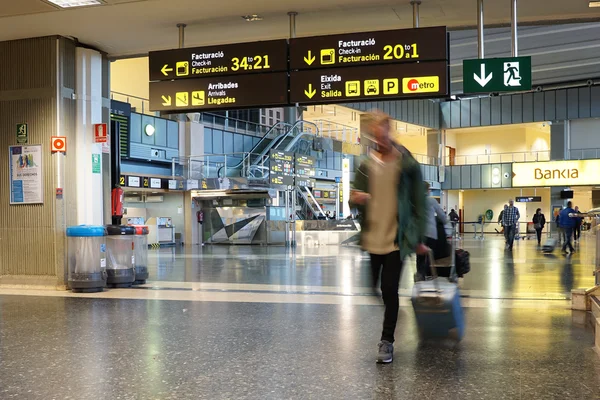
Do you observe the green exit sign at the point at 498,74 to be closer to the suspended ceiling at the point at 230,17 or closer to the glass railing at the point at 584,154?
the suspended ceiling at the point at 230,17

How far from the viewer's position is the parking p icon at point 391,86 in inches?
318

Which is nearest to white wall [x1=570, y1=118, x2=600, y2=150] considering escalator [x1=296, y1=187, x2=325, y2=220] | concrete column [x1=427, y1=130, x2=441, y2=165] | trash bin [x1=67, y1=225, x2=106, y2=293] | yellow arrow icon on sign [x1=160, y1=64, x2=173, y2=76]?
concrete column [x1=427, y1=130, x2=441, y2=165]

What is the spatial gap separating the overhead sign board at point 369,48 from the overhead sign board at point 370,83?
0.10 meters

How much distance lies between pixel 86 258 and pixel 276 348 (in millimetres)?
5176

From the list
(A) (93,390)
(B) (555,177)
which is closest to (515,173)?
(B) (555,177)

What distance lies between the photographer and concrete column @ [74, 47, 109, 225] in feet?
31.4

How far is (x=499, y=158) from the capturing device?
136 feet

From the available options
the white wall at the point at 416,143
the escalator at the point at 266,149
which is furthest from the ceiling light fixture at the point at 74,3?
the white wall at the point at 416,143

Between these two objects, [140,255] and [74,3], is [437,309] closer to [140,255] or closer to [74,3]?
[74,3]

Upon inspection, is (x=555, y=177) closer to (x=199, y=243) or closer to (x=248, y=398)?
(x=199, y=243)

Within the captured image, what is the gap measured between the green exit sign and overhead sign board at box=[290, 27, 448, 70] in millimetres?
678

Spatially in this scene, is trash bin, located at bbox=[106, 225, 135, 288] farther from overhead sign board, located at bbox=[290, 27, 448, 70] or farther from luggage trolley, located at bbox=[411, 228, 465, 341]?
luggage trolley, located at bbox=[411, 228, 465, 341]

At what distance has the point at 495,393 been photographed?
11.7 ft

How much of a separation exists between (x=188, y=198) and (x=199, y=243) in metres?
2.25
